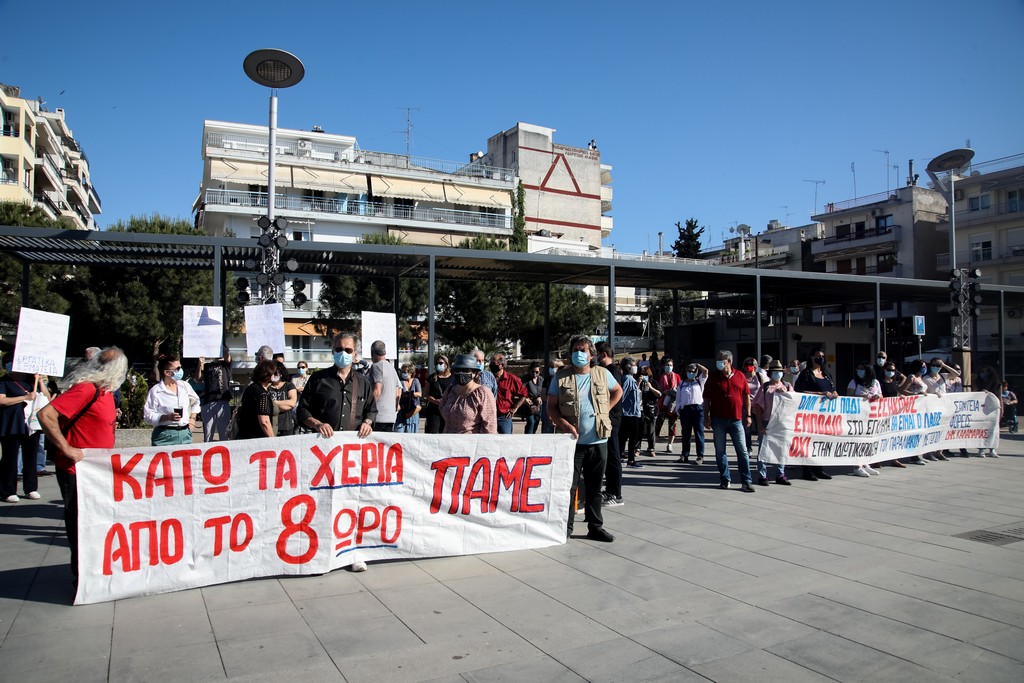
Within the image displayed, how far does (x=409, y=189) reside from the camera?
60.0 meters

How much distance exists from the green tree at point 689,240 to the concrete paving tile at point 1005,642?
8100 centimetres

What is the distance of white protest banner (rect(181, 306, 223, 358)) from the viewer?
35.5ft

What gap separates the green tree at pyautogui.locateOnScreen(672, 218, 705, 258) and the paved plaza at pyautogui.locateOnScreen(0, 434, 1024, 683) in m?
78.4

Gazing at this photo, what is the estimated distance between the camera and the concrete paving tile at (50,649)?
12.9ft

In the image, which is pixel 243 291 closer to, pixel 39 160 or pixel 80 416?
pixel 80 416

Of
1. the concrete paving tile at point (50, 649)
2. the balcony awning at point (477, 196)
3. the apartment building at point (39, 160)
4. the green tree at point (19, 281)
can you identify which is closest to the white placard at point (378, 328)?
the concrete paving tile at point (50, 649)

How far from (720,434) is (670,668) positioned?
6071 millimetres

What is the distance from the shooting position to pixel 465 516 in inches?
249

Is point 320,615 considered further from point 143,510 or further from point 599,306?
point 599,306

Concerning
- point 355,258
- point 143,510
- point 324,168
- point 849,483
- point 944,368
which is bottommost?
point 849,483

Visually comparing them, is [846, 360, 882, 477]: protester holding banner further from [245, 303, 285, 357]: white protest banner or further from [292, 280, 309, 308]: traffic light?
[292, 280, 309, 308]: traffic light

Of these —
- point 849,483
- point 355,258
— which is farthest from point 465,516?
point 355,258

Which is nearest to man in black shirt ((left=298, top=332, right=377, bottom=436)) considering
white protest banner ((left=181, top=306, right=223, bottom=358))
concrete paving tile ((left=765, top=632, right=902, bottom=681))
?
concrete paving tile ((left=765, top=632, right=902, bottom=681))

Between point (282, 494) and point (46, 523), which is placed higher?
point (282, 494)
